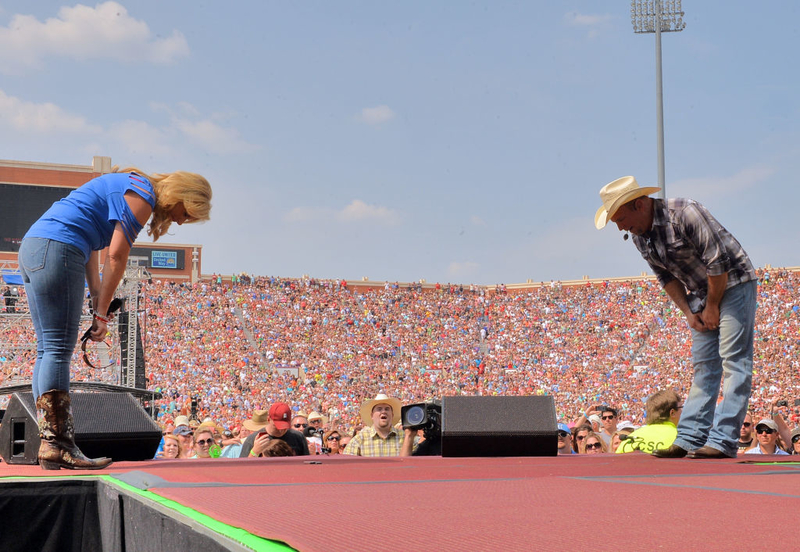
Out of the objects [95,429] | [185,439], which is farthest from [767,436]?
[185,439]

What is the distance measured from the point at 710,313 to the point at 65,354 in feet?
8.73

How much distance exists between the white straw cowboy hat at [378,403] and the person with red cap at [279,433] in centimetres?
81

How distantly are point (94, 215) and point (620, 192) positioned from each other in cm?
215

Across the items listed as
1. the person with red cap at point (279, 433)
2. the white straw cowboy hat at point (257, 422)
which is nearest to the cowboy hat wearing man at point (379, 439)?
the person with red cap at point (279, 433)

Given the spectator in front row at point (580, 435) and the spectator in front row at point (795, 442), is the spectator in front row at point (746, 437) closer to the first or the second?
the spectator in front row at point (795, 442)

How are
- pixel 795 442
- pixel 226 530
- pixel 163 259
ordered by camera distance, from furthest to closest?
pixel 163 259
pixel 795 442
pixel 226 530

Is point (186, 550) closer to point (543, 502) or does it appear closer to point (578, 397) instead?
point (543, 502)

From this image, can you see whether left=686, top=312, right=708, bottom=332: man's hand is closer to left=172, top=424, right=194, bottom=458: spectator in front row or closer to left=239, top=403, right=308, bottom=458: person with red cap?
left=239, top=403, right=308, bottom=458: person with red cap

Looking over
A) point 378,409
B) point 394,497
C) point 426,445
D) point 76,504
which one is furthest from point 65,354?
point 378,409

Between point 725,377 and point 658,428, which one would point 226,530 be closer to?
point 725,377

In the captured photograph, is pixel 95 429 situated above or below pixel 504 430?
above

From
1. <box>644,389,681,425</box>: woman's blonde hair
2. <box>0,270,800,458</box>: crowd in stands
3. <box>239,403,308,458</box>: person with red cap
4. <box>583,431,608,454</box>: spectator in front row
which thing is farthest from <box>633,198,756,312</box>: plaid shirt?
<box>0,270,800,458</box>: crowd in stands

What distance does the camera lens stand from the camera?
477cm

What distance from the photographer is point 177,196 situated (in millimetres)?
2891
